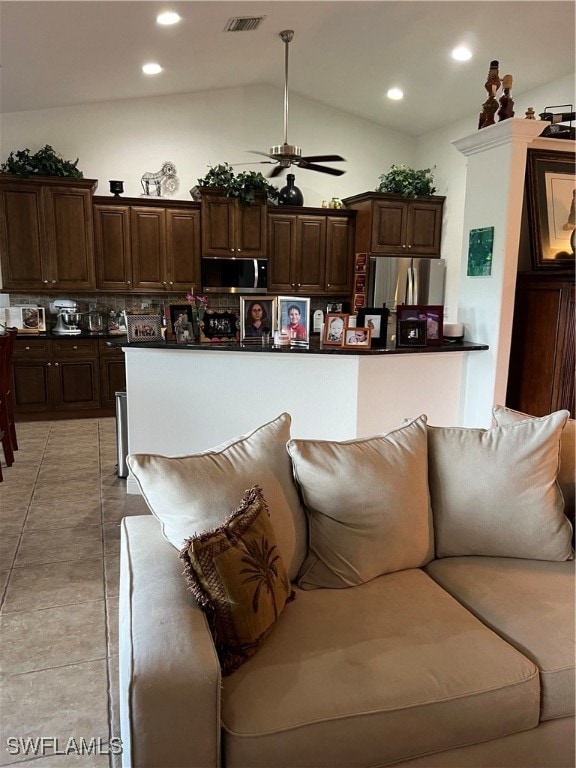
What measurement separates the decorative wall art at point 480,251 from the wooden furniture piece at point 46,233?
3921 mm

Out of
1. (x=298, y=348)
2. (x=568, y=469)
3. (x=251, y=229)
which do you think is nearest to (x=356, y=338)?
(x=298, y=348)

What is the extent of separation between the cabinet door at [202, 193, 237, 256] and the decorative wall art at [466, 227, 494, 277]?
126 inches

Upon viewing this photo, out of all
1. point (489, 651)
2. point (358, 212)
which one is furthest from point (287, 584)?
point (358, 212)

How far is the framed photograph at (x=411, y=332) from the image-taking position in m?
3.66

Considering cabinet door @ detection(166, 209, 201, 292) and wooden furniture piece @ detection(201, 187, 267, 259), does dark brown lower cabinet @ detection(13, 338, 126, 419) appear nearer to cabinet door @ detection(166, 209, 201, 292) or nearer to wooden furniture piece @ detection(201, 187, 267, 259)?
cabinet door @ detection(166, 209, 201, 292)

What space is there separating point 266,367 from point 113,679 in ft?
6.79

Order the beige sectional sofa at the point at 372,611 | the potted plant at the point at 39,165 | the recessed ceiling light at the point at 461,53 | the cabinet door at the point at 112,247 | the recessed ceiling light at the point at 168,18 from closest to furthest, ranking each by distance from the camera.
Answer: the beige sectional sofa at the point at 372,611, the recessed ceiling light at the point at 168,18, the recessed ceiling light at the point at 461,53, the potted plant at the point at 39,165, the cabinet door at the point at 112,247

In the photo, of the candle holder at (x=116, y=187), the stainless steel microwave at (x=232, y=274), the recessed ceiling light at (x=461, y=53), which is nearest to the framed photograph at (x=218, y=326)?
the stainless steel microwave at (x=232, y=274)

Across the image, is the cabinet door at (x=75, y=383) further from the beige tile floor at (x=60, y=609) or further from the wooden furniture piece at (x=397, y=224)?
the wooden furniture piece at (x=397, y=224)

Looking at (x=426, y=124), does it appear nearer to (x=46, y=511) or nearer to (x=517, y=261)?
Result: (x=517, y=261)

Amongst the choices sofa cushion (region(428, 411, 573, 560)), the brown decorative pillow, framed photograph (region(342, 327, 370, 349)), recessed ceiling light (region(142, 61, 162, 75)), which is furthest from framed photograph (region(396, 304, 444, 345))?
recessed ceiling light (region(142, 61, 162, 75))

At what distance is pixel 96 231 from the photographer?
235 inches

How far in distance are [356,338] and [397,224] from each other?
3498 millimetres

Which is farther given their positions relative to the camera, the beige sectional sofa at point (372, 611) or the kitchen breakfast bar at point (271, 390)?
the kitchen breakfast bar at point (271, 390)
